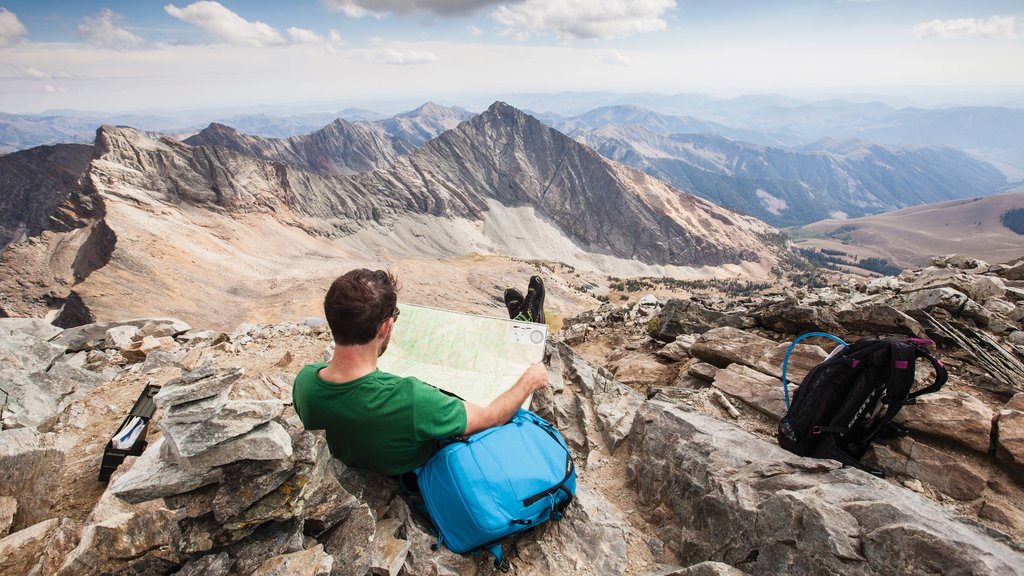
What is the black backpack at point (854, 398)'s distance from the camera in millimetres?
4891

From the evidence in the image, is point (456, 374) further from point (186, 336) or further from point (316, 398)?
point (186, 336)

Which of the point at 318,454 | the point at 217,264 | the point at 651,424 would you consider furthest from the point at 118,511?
the point at 217,264

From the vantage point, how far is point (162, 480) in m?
3.80

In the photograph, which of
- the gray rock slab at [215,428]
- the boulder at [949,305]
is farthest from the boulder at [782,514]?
the boulder at [949,305]

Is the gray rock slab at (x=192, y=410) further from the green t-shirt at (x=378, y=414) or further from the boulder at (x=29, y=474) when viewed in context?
the boulder at (x=29, y=474)

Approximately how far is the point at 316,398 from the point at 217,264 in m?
80.7

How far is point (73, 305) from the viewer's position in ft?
160

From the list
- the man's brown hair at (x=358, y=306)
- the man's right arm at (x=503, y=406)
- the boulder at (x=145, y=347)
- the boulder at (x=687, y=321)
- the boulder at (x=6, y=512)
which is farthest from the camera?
the boulder at (x=145, y=347)

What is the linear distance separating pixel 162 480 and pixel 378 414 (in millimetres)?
1860

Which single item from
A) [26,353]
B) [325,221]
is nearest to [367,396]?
[26,353]

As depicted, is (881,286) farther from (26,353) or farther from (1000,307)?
(26,353)

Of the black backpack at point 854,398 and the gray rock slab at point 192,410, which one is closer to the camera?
the gray rock slab at point 192,410

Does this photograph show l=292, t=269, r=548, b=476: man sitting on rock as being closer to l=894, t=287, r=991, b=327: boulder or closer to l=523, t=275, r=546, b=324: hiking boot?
l=523, t=275, r=546, b=324: hiking boot

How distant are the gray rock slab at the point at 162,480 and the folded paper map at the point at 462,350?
3.15 metres
